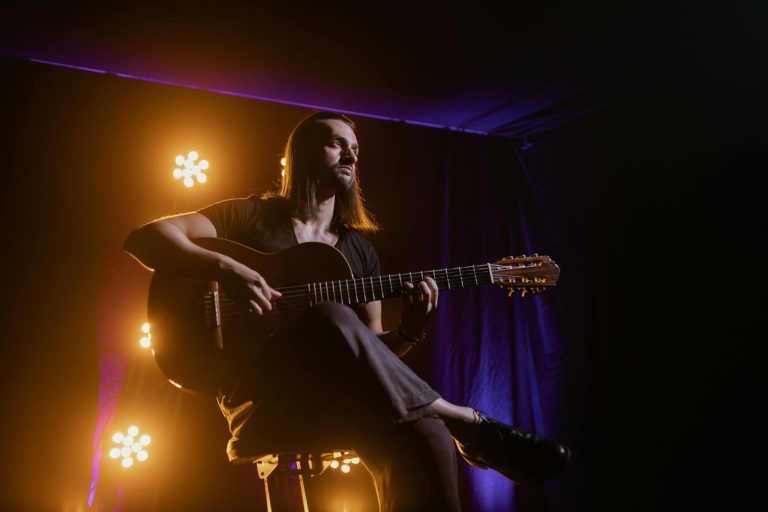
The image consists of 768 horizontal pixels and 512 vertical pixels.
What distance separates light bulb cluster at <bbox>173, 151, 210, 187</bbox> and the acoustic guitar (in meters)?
1.20

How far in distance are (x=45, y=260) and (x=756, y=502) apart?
12.4 ft

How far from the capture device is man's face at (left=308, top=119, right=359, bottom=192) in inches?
97.4

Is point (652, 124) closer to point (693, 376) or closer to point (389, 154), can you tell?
point (693, 376)

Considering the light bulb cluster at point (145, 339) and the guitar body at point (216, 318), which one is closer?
the guitar body at point (216, 318)

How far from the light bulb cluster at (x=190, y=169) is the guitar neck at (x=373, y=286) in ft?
4.94

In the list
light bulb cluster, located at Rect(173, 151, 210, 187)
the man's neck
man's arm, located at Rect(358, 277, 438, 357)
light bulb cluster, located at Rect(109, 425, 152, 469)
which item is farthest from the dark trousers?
light bulb cluster, located at Rect(173, 151, 210, 187)

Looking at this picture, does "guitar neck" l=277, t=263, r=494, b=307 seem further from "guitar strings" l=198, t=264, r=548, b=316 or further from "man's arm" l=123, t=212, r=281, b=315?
"man's arm" l=123, t=212, r=281, b=315

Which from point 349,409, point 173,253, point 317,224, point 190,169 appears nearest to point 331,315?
point 349,409

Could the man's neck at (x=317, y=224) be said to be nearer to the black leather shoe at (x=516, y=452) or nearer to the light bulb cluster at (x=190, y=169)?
the light bulb cluster at (x=190, y=169)

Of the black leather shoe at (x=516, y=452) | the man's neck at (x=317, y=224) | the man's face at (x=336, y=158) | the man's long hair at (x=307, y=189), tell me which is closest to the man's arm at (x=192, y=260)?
the man's neck at (x=317, y=224)

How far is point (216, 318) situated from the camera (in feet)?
5.92

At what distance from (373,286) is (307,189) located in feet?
2.59

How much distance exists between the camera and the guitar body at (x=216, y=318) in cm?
173

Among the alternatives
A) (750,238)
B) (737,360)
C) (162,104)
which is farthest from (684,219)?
(162,104)
